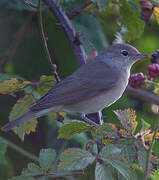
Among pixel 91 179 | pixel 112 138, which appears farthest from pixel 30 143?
pixel 112 138

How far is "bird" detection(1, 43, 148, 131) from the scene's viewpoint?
2.87 m

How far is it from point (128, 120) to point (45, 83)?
0.71m

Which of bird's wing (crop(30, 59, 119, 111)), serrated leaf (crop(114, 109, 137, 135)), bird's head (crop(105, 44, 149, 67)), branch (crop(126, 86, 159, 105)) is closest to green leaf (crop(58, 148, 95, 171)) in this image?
serrated leaf (crop(114, 109, 137, 135))

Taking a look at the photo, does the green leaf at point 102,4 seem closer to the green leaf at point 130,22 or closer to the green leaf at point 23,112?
the green leaf at point 130,22

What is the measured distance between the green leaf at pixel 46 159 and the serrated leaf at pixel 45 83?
639mm

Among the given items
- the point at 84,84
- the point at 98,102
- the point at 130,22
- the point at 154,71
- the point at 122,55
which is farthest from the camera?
the point at 122,55

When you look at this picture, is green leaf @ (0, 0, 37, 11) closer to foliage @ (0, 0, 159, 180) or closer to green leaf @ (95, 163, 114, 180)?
foliage @ (0, 0, 159, 180)

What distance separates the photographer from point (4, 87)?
7.59 feet

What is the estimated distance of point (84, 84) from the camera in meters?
3.28

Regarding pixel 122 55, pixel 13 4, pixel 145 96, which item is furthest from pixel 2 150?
pixel 122 55

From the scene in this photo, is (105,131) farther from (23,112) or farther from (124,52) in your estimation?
(124,52)

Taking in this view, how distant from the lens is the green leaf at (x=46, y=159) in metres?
1.87

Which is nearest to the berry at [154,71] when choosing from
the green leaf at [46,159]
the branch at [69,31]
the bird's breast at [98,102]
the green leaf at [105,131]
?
the green leaf at [105,131]

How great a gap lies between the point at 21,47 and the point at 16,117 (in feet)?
4.42
